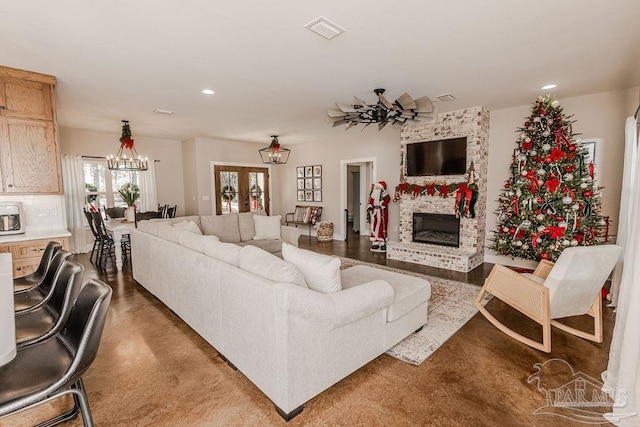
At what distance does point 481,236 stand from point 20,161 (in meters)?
6.53

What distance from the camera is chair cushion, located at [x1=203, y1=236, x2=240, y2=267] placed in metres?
2.36

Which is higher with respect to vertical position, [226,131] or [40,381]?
[226,131]

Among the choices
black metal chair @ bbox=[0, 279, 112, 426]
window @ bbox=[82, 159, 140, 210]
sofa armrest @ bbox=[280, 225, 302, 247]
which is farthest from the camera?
window @ bbox=[82, 159, 140, 210]

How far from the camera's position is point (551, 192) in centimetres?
404

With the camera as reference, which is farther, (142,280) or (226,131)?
(226,131)

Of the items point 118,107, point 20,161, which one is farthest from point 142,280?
point 118,107

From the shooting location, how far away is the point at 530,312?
261cm

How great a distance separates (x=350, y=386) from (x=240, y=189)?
699cm

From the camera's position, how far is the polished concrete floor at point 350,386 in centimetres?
182

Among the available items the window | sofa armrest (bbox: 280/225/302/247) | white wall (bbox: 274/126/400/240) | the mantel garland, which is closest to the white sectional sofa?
sofa armrest (bbox: 280/225/302/247)

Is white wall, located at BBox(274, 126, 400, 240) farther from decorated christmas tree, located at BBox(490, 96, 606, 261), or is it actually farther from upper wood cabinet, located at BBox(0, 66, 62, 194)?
upper wood cabinet, located at BBox(0, 66, 62, 194)

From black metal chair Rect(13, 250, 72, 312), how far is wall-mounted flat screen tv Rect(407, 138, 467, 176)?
17.0 ft

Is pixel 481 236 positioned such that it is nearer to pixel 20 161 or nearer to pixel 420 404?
pixel 420 404

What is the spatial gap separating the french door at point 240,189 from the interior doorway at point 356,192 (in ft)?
8.35
